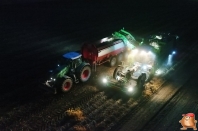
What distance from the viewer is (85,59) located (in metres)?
13.7

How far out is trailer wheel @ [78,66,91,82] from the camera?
12.5m

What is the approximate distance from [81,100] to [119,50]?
540cm

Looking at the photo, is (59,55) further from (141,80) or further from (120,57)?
(141,80)

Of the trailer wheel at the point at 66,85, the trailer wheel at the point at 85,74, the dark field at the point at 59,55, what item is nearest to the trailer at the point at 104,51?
the trailer wheel at the point at 85,74

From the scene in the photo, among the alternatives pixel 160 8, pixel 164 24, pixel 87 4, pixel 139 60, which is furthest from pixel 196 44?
pixel 87 4

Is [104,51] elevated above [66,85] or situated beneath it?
elevated above

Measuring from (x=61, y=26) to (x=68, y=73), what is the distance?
44.6 feet

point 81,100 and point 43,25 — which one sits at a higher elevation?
point 43,25

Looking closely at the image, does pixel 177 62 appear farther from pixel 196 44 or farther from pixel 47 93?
pixel 47 93

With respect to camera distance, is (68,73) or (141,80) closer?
(141,80)

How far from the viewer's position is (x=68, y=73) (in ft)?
40.2

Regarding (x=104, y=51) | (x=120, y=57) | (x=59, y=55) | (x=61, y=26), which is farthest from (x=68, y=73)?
(x=61, y=26)

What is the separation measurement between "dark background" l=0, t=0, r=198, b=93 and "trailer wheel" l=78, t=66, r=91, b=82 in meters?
2.75

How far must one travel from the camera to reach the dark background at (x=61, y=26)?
1513cm
